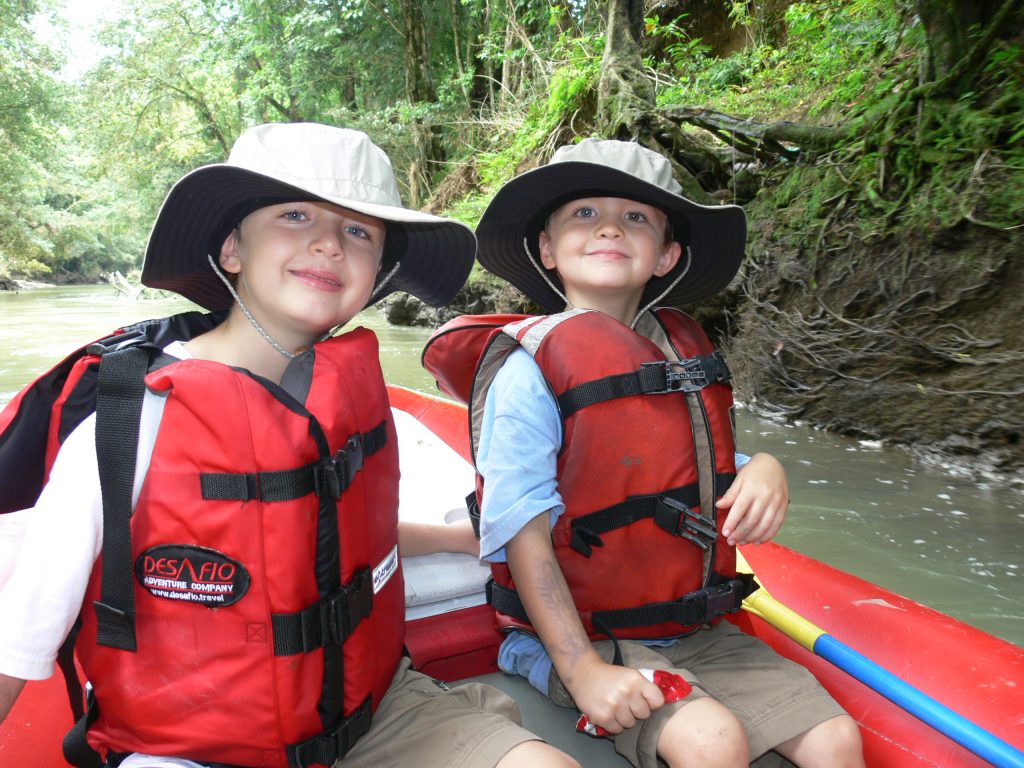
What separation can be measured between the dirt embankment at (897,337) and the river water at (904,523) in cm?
16

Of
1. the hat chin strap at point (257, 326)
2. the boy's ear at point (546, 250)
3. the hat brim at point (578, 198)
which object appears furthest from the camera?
the boy's ear at point (546, 250)

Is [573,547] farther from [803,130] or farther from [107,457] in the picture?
[803,130]

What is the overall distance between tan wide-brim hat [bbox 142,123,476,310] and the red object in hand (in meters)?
0.80

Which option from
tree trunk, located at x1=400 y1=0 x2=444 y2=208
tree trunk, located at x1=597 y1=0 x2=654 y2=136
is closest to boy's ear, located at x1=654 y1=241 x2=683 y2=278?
tree trunk, located at x1=597 y1=0 x2=654 y2=136

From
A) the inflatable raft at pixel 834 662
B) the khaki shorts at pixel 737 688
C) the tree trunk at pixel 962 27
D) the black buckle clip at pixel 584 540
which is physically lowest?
the inflatable raft at pixel 834 662

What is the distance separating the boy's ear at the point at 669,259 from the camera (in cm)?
157

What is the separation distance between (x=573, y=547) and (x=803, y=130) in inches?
158

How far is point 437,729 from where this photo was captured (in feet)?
3.26

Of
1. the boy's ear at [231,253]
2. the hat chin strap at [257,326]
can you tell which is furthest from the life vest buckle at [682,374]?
the boy's ear at [231,253]

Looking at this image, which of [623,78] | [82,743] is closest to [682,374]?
[82,743]

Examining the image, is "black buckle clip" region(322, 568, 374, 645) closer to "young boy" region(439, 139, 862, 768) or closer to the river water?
"young boy" region(439, 139, 862, 768)

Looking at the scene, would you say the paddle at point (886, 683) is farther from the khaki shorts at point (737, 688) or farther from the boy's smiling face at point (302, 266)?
the boy's smiling face at point (302, 266)

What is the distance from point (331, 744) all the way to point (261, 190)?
2.74 ft

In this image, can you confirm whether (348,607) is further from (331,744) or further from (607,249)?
(607,249)
